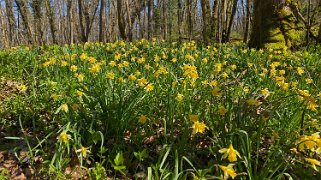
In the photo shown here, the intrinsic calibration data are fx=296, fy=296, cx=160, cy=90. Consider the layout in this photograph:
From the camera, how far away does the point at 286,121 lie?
270 centimetres

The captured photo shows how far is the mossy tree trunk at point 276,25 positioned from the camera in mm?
6648

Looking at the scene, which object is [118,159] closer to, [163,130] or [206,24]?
[163,130]

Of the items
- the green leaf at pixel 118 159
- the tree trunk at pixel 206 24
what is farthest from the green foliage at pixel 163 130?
the tree trunk at pixel 206 24

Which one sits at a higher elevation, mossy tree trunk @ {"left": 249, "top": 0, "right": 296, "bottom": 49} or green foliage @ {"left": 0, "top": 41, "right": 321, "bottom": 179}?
mossy tree trunk @ {"left": 249, "top": 0, "right": 296, "bottom": 49}

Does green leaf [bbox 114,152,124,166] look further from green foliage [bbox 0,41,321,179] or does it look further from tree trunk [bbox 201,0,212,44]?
tree trunk [bbox 201,0,212,44]

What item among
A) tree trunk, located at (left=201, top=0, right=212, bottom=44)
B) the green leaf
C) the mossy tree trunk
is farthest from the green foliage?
tree trunk, located at (left=201, top=0, right=212, bottom=44)

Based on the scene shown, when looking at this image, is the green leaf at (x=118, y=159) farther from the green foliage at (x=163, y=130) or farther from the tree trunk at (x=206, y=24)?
the tree trunk at (x=206, y=24)

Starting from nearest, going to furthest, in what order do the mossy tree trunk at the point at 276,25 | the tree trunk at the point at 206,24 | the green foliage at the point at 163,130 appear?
the green foliage at the point at 163,130
the mossy tree trunk at the point at 276,25
the tree trunk at the point at 206,24

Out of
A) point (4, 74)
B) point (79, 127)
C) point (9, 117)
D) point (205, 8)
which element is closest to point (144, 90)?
point (79, 127)

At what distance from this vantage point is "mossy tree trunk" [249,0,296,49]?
665cm

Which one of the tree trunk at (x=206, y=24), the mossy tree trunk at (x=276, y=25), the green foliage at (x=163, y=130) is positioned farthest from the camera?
the tree trunk at (x=206, y=24)

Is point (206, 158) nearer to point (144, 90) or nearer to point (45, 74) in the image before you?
point (144, 90)

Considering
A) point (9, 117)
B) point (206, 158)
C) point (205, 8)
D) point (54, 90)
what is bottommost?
point (206, 158)

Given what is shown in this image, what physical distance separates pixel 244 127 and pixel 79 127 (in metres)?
1.30
